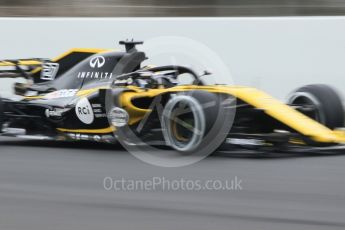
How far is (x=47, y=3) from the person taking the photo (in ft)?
41.9

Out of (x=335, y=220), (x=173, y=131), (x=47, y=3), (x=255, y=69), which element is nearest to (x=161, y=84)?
(x=173, y=131)

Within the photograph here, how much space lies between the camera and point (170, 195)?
215 inches

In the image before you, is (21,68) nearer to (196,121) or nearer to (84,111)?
(84,111)

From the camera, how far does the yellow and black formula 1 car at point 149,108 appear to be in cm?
688

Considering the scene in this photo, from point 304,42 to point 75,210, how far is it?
5088 mm

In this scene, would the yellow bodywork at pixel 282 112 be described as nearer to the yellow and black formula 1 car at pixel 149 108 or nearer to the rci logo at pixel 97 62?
the yellow and black formula 1 car at pixel 149 108

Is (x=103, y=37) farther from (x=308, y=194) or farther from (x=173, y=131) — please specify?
(x=308, y=194)

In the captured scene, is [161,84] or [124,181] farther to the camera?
[161,84]

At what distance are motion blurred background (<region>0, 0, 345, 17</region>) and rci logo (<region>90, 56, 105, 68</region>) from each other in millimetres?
3320

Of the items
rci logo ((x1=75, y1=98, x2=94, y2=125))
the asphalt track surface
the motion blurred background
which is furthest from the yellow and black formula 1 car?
the motion blurred background

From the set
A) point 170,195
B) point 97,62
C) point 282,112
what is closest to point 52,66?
point 97,62

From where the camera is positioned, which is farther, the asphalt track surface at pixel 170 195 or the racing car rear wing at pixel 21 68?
the racing car rear wing at pixel 21 68

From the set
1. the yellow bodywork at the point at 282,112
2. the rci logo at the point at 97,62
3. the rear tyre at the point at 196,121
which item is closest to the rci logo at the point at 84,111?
the rci logo at the point at 97,62

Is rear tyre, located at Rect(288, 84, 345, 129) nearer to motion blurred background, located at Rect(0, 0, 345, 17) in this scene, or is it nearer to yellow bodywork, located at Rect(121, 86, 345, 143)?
yellow bodywork, located at Rect(121, 86, 345, 143)
